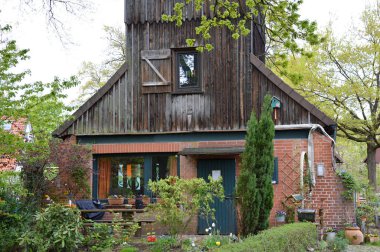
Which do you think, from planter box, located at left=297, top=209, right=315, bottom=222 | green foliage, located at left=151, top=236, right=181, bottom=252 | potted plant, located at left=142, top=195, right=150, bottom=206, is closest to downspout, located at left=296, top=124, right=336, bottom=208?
planter box, located at left=297, top=209, right=315, bottom=222

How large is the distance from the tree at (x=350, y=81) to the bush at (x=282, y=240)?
35.3ft

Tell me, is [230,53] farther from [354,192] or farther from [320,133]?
[354,192]

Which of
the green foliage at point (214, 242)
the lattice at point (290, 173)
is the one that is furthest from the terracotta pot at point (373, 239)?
the green foliage at point (214, 242)

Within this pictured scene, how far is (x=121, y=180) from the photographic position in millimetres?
15758

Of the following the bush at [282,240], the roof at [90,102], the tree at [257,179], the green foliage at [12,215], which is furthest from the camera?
the roof at [90,102]

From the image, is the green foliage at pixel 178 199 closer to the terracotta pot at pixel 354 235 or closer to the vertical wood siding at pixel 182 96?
the vertical wood siding at pixel 182 96

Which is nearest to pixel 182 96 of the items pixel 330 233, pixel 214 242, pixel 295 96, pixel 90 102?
pixel 90 102

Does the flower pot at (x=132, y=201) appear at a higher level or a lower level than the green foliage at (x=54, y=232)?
higher

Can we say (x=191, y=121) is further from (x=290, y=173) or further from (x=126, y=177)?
(x=290, y=173)

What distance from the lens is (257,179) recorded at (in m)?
11.7

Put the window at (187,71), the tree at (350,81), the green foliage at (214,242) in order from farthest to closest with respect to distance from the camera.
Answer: the tree at (350,81) → the window at (187,71) → the green foliage at (214,242)

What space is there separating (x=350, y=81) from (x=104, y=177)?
11.5 meters

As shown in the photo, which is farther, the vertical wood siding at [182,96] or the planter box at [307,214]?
the vertical wood siding at [182,96]

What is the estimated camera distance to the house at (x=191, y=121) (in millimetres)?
14672
